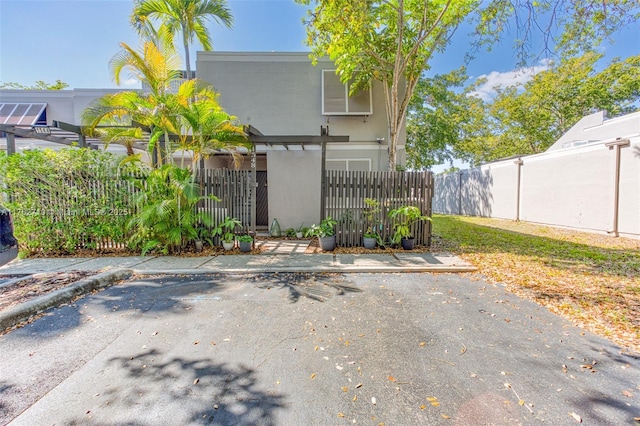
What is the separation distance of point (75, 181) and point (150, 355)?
6027mm

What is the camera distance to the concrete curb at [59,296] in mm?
3193

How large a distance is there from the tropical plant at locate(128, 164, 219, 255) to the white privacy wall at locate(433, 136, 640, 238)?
11.5 meters

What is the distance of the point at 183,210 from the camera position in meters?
6.50

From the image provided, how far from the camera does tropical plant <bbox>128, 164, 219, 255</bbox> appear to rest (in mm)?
6141

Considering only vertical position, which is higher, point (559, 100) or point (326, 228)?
point (559, 100)

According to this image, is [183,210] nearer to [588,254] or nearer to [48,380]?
[48,380]

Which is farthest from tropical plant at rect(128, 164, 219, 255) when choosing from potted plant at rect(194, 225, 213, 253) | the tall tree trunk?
the tall tree trunk

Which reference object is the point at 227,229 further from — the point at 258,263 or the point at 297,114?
the point at 297,114

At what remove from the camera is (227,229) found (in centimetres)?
696

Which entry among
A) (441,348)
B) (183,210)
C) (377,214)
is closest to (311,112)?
(377,214)

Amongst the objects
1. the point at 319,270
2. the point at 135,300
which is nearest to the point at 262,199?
the point at 319,270

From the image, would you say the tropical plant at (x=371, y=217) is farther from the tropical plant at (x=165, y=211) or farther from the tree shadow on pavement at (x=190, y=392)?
the tree shadow on pavement at (x=190, y=392)

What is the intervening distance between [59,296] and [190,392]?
318 centimetres

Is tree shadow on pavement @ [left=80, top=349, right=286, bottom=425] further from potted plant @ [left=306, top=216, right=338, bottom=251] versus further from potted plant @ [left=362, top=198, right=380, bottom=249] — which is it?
potted plant @ [left=362, top=198, right=380, bottom=249]
